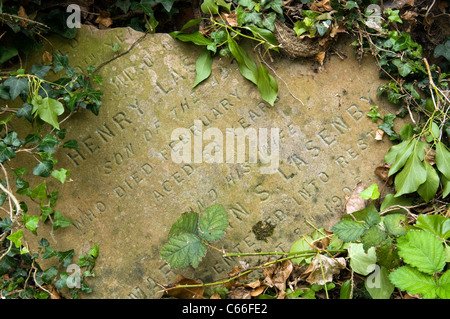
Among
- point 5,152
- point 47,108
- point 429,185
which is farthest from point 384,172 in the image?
point 5,152

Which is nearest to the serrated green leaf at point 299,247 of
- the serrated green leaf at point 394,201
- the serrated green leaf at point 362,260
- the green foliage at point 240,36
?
the serrated green leaf at point 362,260

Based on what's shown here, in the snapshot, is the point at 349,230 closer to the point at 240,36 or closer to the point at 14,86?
the point at 240,36

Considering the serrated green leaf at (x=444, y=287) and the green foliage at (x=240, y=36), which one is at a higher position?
the green foliage at (x=240, y=36)

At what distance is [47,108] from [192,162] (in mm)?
831

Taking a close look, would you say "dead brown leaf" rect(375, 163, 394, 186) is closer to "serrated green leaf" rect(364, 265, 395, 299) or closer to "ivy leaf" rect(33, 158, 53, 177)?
"serrated green leaf" rect(364, 265, 395, 299)

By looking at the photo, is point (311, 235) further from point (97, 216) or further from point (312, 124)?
point (97, 216)

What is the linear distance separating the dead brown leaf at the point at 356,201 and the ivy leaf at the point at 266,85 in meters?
0.70

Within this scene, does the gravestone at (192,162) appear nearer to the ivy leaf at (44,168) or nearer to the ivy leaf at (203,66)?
the ivy leaf at (203,66)

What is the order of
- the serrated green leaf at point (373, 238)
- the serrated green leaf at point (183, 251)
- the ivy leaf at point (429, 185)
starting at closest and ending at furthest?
the serrated green leaf at point (373, 238) < the serrated green leaf at point (183, 251) < the ivy leaf at point (429, 185)

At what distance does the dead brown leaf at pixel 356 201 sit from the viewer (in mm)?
2520

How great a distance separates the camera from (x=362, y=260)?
2.32m

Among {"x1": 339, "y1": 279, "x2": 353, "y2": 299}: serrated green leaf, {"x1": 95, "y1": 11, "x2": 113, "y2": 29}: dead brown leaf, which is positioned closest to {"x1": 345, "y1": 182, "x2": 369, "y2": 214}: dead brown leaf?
{"x1": 339, "y1": 279, "x2": 353, "y2": 299}: serrated green leaf

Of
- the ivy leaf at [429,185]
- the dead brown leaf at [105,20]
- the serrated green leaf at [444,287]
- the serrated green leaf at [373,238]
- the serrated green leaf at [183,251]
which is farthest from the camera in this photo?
the dead brown leaf at [105,20]
